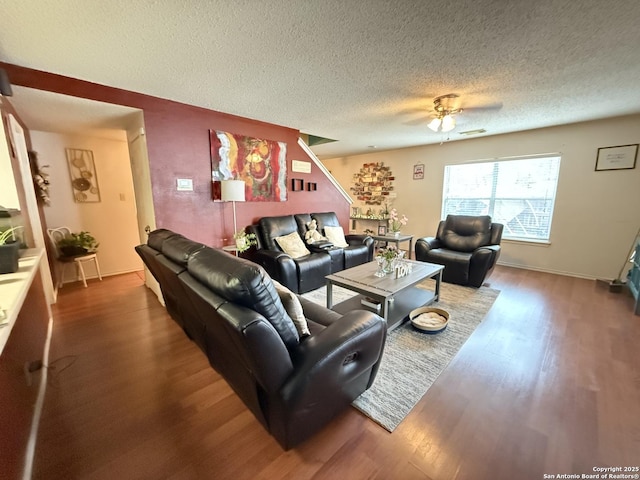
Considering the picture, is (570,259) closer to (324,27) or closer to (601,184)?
(601,184)

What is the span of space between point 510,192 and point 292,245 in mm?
3948

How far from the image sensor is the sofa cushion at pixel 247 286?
1.08 meters

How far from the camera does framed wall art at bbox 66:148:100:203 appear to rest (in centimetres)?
366

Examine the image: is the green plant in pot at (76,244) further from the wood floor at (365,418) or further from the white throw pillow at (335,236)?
the white throw pillow at (335,236)

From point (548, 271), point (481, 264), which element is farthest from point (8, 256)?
point (548, 271)

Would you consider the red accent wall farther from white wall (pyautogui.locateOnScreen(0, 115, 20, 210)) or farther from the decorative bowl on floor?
the decorative bowl on floor

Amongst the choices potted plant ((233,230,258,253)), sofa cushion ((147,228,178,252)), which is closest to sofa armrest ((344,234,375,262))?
potted plant ((233,230,258,253))

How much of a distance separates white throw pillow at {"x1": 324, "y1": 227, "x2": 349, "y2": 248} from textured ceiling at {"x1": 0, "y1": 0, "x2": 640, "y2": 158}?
1.82m

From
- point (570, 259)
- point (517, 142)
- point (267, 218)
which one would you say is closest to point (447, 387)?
point (267, 218)

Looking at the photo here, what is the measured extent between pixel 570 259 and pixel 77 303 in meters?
6.89

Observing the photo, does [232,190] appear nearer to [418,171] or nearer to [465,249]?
[465,249]

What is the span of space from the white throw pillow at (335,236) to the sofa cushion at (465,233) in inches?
63.1

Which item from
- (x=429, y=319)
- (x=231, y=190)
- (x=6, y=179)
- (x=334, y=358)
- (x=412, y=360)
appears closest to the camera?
(x=334, y=358)

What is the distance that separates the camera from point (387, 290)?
7.46 ft
